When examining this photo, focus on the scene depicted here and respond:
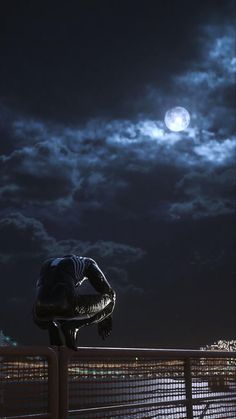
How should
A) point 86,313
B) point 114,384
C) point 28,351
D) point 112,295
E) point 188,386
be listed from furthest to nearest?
1. point 188,386
2. point 112,295
3. point 86,313
4. point 114,384
5. point 28,351

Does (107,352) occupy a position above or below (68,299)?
below

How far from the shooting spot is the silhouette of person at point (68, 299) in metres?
4.89

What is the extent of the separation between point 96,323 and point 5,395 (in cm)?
172

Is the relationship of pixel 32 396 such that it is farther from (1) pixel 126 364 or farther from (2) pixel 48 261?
(2) pixel 48 261

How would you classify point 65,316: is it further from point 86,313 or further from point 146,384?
point 146,384

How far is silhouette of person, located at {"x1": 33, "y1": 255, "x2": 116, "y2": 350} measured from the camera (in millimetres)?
4891

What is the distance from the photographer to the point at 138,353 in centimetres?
516

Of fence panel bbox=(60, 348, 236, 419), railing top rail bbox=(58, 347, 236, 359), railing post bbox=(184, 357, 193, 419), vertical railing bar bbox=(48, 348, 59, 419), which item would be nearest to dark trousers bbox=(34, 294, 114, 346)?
railing top rail bbox=(58, 347, 236, 359)

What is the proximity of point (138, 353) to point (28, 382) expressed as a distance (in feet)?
4.71

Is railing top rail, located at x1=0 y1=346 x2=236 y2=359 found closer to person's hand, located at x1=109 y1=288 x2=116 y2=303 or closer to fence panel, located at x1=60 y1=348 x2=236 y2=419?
fence panel, located at x1=60 y1=348 x2=236 y2=419

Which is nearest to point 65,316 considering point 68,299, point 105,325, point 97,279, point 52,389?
point 68,299

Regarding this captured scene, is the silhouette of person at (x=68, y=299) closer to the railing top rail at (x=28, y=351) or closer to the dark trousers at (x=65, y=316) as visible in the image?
the dark trousers at (x=65, y=316)

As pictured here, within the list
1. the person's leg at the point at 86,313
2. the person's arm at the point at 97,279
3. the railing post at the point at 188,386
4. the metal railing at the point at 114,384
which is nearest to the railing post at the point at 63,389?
the metal railing at the point at 114,384

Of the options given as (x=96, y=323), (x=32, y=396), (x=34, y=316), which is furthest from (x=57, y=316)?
(x=32, y=396)
